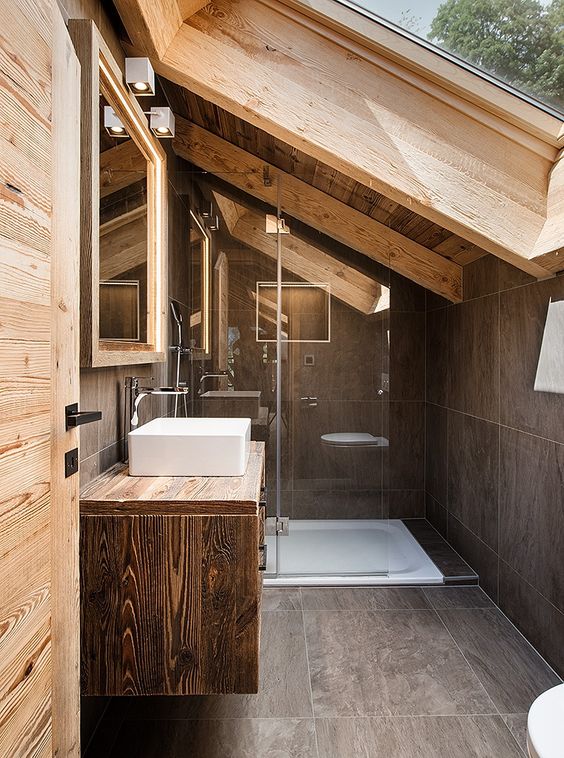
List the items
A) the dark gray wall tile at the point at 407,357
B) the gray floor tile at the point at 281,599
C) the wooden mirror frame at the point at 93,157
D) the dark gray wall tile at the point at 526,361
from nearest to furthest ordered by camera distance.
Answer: the wooden mirror frame at the point at 93,157, the dark gray wall tile at the point at 526,361, the gray floor tile at the point at 281,599, the dark gray wall tile at the point at 407,357

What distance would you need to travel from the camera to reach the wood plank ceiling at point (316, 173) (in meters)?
2.84

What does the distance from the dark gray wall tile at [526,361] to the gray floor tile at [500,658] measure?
→ 35.4 inches

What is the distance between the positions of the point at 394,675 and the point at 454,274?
2.25 metres

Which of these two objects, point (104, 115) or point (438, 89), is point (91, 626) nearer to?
point (104, 115)

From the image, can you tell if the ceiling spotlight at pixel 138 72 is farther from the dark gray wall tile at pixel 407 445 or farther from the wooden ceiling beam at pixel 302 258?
the dark gray wall tile at pixel 407 445

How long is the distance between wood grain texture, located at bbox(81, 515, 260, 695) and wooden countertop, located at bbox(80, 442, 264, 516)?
0.08ft

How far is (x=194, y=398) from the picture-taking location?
9.87 ft

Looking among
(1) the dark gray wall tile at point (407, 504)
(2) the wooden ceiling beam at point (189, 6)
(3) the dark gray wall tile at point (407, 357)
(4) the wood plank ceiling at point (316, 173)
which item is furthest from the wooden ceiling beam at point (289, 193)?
(1) the dark gray wall tile at point (407, 504)

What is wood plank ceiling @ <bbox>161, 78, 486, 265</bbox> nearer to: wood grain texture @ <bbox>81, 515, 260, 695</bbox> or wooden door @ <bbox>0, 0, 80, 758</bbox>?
wooden door @ <bbox>0, 0, 80, 758</bbox>

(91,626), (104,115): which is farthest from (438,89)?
(91,626)

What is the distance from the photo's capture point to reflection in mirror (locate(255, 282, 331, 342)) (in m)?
2.98

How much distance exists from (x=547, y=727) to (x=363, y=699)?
39.6 inches

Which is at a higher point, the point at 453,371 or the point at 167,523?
the point at 453,371

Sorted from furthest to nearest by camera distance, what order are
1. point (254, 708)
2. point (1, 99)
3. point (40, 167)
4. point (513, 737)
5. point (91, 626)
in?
point (254, 708) → point (513, 737) → point (91, 626) → point (40, 167) → point (1, 99)
